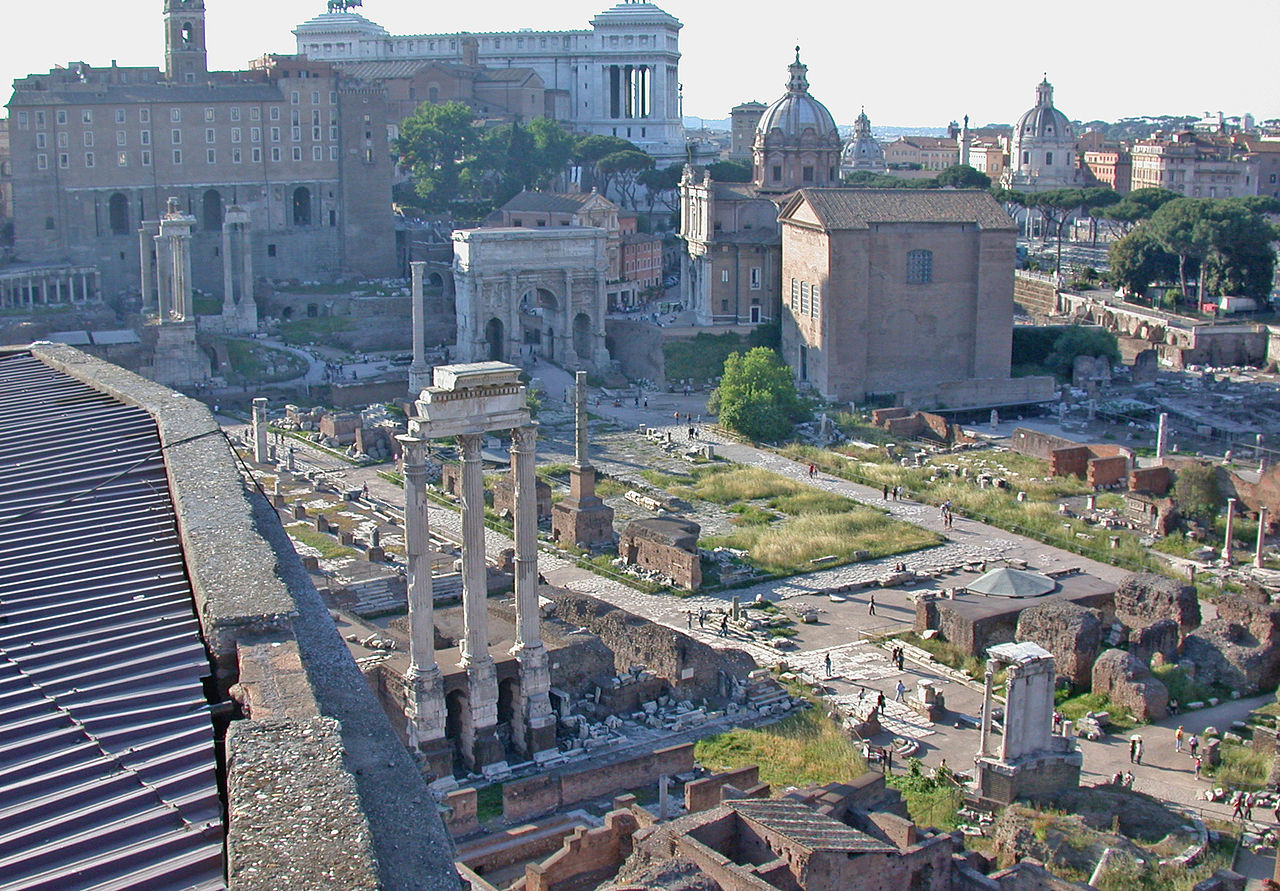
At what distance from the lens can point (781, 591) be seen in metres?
28.5

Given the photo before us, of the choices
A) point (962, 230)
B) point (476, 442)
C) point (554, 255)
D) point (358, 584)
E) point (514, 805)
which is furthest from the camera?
point (554, 255)

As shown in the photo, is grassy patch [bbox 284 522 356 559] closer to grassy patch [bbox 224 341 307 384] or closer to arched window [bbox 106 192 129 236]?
grassy patch [bbox 224 341 307 384]

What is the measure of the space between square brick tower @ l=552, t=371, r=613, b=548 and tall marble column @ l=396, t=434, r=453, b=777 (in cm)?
1217

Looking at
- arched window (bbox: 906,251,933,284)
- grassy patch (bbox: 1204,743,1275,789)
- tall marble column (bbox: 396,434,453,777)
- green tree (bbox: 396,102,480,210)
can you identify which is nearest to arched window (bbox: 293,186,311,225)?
green tree (bbox: 396,102,480,210)

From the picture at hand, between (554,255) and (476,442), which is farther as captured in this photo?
(554,255)

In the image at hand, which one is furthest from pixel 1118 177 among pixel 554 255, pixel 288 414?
pixel 288 414

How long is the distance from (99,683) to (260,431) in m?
30.2

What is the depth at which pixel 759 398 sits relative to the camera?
138 ft

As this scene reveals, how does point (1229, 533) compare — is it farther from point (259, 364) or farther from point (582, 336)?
point (259, 364)

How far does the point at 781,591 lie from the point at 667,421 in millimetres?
17192

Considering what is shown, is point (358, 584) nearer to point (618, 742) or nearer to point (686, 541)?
point (686, 541)

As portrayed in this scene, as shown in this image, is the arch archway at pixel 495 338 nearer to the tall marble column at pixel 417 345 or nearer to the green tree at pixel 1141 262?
the tall marble column at pixel 417 345

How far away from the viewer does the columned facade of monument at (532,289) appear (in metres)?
50.9

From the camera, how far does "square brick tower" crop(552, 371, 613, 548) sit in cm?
3197
